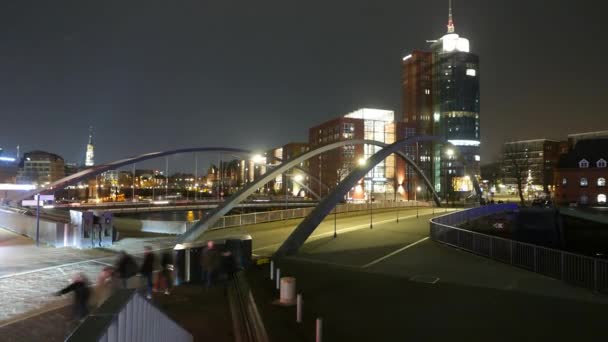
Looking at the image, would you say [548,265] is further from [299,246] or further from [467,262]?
[299,246]

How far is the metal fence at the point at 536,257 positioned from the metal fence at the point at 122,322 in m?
13.2

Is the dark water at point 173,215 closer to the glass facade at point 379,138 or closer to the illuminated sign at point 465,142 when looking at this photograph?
the glass facade at point 379,138

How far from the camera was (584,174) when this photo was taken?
2665 inches

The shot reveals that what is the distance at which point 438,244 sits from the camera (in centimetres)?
2225

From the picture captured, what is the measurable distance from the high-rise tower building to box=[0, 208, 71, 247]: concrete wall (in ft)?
300

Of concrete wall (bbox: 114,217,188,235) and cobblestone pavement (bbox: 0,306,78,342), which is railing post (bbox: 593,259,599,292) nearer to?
cobblestone pavement (bbox: 0,306,78,342)

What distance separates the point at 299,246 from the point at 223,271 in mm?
7049

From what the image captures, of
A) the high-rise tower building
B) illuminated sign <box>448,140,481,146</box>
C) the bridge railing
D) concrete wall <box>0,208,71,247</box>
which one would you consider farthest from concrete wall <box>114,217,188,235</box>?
illuminated sign <box>448,140,481,146</box>

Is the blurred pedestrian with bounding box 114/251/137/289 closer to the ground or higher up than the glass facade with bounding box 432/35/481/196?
closer to the ground

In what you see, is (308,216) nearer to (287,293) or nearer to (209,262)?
(209,262)

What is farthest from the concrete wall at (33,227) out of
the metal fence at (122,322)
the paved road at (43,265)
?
the metal fence at (122,322)

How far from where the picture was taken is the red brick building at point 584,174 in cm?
6619

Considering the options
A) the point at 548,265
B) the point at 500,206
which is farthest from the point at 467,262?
the point at 500,206

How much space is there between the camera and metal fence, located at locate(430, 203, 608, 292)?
42.0 ft
